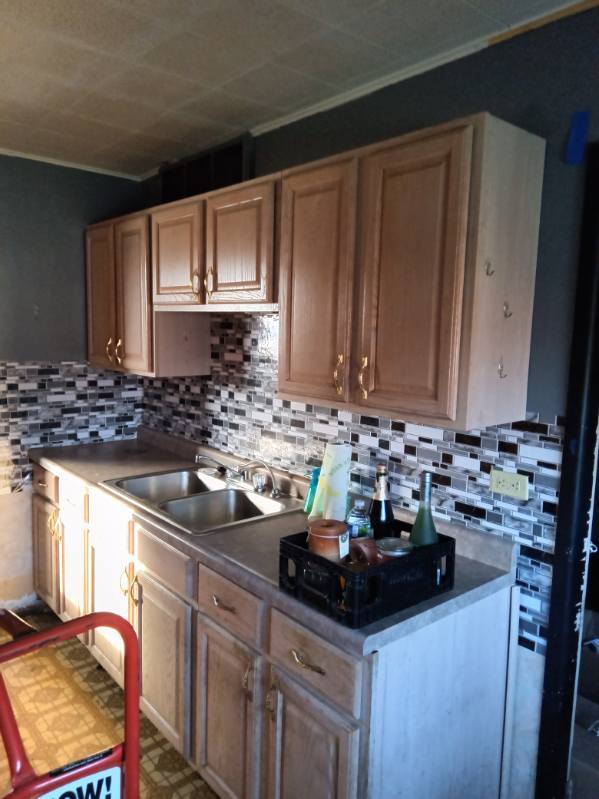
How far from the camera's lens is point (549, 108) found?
163 cm

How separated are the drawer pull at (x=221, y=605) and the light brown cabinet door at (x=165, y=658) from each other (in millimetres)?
172

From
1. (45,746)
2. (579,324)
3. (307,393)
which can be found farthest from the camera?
(45,746)

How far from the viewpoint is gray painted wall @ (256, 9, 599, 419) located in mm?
1574

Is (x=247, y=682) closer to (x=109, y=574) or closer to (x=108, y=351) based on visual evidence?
(x=109, y=574)

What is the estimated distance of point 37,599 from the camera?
10.9ft

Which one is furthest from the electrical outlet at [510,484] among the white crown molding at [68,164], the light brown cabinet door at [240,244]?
the white crown molding at [68,164]

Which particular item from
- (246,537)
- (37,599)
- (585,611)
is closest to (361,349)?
(246,537)

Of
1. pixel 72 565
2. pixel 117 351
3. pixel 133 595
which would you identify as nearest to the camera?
pixel 133 595

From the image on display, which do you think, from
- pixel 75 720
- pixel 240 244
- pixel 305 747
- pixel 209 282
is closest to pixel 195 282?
pixel 209 282

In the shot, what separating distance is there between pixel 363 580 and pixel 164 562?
972 mm

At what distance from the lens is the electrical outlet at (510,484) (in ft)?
5.70

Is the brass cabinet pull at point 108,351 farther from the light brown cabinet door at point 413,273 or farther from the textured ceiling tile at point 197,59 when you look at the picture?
the light brown cabinet door at point 413,273

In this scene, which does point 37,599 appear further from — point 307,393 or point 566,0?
point 566,0

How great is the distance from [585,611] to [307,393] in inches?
42.7
